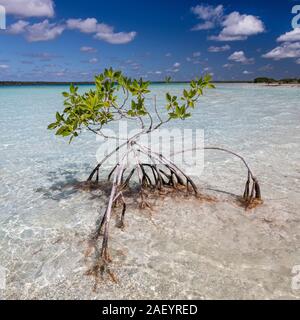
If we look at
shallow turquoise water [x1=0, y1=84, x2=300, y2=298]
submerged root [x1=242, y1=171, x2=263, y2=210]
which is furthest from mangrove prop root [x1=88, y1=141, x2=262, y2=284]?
shallow turquoise water [x1=0, y1=84, x2=300, y2=298]

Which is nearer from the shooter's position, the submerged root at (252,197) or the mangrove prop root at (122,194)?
the mangrove prop root at (122,194)

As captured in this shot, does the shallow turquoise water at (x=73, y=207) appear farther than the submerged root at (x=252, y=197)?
No

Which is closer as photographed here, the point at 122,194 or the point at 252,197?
the point at 122,194

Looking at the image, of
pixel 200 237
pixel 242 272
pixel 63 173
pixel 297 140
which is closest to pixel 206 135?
pixel 297 140

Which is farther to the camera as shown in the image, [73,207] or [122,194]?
[73,207]

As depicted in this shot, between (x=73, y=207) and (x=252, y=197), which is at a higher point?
(x=252, y=197)

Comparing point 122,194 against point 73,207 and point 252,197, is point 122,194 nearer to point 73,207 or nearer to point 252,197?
point 73,207

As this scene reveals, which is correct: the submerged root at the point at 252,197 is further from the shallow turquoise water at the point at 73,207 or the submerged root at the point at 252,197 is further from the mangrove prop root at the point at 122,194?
the shallow turquoise water at the point at 73,207

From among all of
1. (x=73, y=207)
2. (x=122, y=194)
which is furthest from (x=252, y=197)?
(x=73, y=207)

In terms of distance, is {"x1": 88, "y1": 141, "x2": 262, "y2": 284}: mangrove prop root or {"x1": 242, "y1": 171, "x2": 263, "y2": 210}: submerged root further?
{"x1": 242, "y1": 171, "x2": 263, "y2": 210}: submerged root

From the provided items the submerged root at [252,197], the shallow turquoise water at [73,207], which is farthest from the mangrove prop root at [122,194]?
the shallow turquoise water at [73,207]

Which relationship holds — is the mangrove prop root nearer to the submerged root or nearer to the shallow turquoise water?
the submerged root

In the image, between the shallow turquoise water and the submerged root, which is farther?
the submerged root

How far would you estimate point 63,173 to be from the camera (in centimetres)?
505
